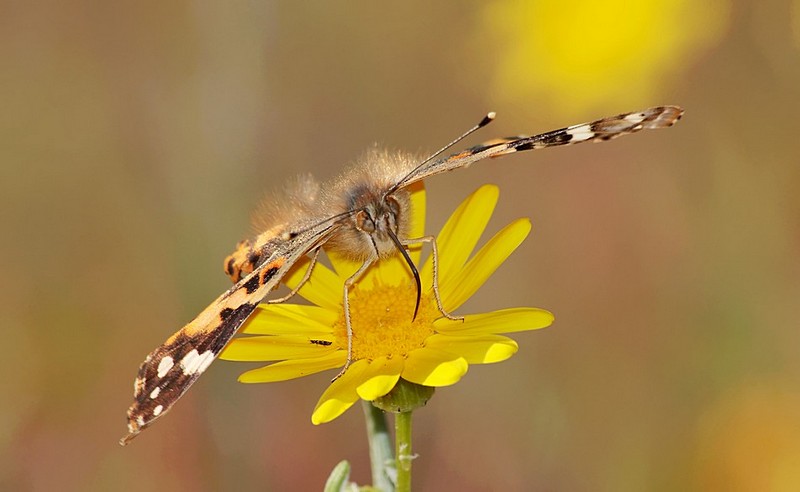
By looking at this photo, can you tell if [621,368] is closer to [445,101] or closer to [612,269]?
[612,269]

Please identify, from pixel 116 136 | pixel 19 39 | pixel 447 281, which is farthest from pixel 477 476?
pixel 19 39

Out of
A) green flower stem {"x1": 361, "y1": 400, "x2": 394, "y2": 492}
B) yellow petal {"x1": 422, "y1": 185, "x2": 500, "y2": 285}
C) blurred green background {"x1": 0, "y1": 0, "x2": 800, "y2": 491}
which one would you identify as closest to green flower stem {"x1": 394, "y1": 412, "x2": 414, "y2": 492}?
green flower stem {"x1": 361, "y1": 400, "x2": 394, "y2": 492}

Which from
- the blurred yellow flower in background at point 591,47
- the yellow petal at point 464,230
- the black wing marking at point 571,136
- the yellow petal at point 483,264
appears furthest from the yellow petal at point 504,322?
the blurred yellow flower in background at point 591,47

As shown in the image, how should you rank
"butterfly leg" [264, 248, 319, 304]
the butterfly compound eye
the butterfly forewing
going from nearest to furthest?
the butterfly forewing, the butterfly compound eye, "butterfly leg" [264, 248, 319, 304]

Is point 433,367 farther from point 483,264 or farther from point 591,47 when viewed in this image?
point 591,47

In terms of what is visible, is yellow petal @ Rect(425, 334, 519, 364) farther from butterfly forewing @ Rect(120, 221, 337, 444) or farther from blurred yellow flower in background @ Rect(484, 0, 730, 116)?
blurred yellow flower in background @ Rect(484, 0, 730, 116)

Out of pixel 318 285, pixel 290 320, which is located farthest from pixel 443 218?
pixel 290 320
